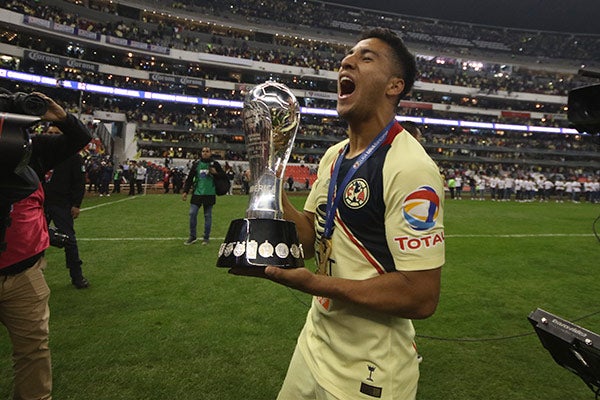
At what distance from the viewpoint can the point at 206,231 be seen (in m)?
8.45

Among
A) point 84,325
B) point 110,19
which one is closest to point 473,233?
point 84,325

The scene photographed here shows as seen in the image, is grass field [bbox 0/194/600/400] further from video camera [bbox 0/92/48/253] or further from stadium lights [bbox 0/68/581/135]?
stadium lights [bbox 0/68/581/135]

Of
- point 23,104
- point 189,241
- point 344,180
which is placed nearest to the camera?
point 344,180

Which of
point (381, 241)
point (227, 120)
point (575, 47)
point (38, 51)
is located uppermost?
point (575, 47)

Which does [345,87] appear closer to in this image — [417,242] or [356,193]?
[356,193]

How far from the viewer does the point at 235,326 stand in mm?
4227

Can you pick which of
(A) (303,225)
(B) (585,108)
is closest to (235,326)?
(A) (303,225)

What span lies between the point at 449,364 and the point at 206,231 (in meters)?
6.12

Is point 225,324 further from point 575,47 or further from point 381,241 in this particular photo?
point 575,47

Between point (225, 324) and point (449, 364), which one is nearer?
point (449, 364)

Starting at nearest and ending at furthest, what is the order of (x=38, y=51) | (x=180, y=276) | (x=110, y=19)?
(x=180, y=276)
(x=38, y=51)
(x=110, y=19)

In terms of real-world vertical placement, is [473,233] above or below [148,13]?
below

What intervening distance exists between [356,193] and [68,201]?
540cm

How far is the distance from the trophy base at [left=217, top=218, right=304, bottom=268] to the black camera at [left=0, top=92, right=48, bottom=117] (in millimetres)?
1190
